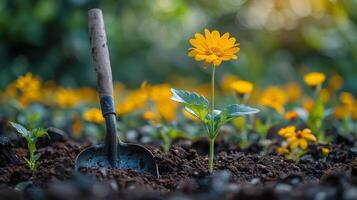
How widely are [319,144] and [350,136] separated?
47 centimetres

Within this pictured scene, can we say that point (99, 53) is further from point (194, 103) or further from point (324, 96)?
point (324, 96)

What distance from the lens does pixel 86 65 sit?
6238 mm

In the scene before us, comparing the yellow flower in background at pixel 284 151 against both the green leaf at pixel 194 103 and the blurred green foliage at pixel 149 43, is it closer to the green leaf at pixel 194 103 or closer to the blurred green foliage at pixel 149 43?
the green leaf at pixel 194 103

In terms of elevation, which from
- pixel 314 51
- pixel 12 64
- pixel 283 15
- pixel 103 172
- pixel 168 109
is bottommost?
pixel 103 172

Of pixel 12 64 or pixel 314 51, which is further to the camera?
A: pixel 314 51

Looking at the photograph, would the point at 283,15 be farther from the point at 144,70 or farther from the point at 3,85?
the point at 3,85

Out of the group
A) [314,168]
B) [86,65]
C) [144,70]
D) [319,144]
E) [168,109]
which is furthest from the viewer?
[144,70]

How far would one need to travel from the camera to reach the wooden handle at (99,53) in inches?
83.9

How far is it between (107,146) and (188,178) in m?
0.37

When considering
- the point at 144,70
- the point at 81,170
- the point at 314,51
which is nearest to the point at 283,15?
the point at 314,51

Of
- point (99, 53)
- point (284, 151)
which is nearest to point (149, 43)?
point (284, 151)

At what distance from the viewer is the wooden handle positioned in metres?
2.13

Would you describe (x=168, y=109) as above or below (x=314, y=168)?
above

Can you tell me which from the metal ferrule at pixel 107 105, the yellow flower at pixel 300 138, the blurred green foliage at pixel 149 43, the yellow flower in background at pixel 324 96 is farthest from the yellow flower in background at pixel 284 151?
the blurred green foliage at pixel 149 43
